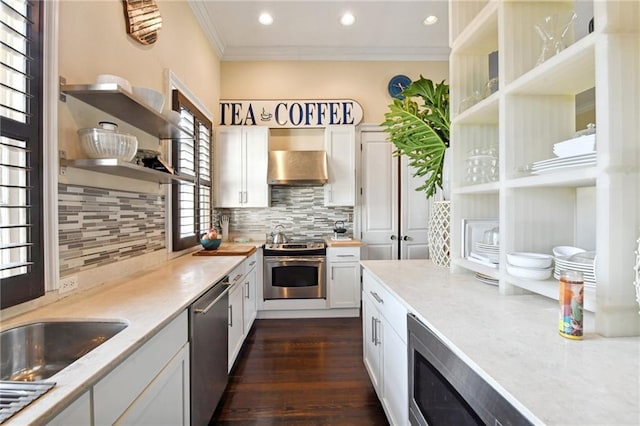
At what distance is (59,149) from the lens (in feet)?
4.39

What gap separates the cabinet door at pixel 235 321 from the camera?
224 cm

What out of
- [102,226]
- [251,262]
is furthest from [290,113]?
[102,226]

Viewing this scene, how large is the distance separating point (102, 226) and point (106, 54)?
0.97m

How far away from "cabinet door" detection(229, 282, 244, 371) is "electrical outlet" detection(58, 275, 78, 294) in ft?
3.26

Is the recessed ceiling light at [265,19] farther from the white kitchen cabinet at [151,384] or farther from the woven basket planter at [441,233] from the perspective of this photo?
the white kitchen cabinet at [151,384]

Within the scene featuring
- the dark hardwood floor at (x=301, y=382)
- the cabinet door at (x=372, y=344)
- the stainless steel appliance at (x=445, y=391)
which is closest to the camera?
the stainless steel appliance at (x=445, y=391)

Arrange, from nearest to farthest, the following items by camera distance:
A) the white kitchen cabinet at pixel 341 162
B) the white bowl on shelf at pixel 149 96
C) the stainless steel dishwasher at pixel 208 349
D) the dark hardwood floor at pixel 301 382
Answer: the stainless steel dishwasher at pixel 208 349 < the white bowl on shelf at pixel 149 96 < the dark hardwood floor at pixel 301 382 < the white kitchen cabinet at pixel 341 162

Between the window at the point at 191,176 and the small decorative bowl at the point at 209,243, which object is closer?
the window at the point at 191,176

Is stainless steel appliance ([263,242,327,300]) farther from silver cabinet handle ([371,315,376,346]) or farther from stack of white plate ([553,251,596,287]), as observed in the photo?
stack of white plate ([553,251,596,287])

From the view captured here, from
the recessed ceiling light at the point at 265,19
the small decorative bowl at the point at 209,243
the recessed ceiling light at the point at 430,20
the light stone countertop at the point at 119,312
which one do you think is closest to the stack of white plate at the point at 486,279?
the light stone countertop at the point at 119,312

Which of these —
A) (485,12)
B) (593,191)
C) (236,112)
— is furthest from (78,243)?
(236,112)

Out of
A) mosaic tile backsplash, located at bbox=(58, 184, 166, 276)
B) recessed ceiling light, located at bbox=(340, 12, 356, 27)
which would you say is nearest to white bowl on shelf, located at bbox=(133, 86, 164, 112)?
mosaic tile backsplash, located at bbox=(58, 184, 166, 276)

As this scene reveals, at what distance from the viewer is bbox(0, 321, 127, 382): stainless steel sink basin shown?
1000 mm

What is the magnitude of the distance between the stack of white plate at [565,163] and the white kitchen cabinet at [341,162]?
2.72 metres
